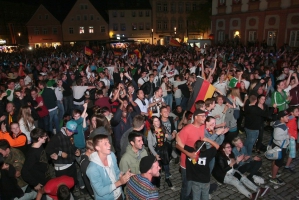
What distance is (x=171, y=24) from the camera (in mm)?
54750

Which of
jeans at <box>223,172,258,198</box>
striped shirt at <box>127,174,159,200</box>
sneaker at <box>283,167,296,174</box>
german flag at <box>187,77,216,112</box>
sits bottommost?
sneaker at <box>283,167,296,174</box>

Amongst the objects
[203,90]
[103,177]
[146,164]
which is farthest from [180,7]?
[146,164]

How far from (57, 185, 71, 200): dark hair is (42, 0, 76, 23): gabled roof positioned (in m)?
54.2

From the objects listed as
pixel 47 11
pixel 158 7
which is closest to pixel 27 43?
pixel 47 11

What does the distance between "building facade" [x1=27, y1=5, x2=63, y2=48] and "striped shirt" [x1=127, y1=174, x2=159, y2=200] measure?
53.5 m

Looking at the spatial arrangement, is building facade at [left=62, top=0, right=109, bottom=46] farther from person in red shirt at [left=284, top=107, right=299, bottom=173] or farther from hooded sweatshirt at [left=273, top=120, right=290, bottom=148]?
hooded sweatshirt at [left=273, top=120, right=290, bottom=148]

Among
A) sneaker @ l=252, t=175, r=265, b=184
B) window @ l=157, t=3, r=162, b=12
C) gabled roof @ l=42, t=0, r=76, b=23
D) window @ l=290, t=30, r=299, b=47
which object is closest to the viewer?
sneaker @ l=252, t=175, r=265, b=184

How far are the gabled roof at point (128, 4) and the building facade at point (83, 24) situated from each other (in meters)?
3.47

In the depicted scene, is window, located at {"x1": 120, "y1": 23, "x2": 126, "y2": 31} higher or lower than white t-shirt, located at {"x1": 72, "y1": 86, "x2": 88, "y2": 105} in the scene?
higher

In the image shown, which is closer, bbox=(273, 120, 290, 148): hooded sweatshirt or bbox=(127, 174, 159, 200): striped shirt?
bbox=(127, 174, 159, 200): striped shirt

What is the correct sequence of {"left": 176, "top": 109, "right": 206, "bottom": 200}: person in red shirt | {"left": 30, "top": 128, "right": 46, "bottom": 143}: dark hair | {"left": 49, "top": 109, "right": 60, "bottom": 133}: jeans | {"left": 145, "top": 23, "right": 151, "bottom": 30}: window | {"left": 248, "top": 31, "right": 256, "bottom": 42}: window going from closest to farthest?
1. {"left": 30, "top": 128, "right": 46, "bottom": 143}: dark hair
2. {"left": 176, "top": 109, "right": 206, "bottom": 200}: person in red shirt
3. {"left": 49, "top": 109, "right": 60, "bottom": 133}: jeans
4. {"left": 248, "top": 31, "right": 256, "bottom": 42}: window
5. {"left": 145, "top": 23, "right": 151, "bottom": 30}: window

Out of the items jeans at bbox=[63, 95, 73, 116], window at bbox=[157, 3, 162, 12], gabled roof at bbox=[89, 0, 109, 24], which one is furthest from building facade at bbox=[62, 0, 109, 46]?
jeans at bbox=[63, 95, 73, 116]

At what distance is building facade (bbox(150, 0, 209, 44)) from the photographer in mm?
53875

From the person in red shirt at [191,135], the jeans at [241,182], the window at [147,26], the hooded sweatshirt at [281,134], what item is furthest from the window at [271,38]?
the window at [147,26]
